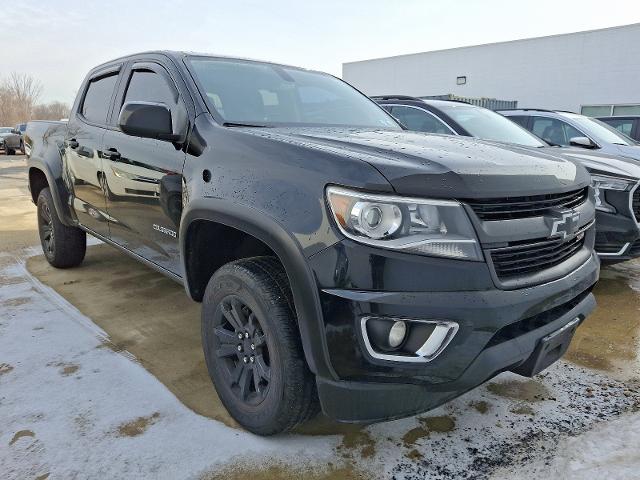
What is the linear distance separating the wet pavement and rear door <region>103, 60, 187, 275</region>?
596 millimetres

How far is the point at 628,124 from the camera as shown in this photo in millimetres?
10172

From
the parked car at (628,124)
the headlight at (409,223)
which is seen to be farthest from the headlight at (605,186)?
the parked car at (628,124)

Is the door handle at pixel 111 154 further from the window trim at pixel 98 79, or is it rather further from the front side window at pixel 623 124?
the front side window at pixel 623 124

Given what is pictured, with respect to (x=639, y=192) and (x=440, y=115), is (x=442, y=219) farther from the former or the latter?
(x=440, y=115)

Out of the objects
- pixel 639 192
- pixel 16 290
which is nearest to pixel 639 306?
pixel 639 192

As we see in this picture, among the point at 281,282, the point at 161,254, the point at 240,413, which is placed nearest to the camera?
the point at 281,282

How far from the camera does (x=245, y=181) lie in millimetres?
2045

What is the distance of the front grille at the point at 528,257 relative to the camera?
1.75 metres

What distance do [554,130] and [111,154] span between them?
561cm

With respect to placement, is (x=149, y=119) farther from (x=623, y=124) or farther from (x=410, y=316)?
(x=623, y=124)

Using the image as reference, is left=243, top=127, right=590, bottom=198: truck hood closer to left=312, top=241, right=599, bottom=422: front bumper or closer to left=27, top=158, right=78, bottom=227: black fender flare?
left=312, top=241, right=599, bottom=422: front bumper

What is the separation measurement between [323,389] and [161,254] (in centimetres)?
157

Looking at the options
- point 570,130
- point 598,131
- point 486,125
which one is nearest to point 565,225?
point 486,125

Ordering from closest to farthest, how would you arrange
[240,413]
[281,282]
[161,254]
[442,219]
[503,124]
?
[442,219], [281,282], [240,413], [161,254], [503,124]
